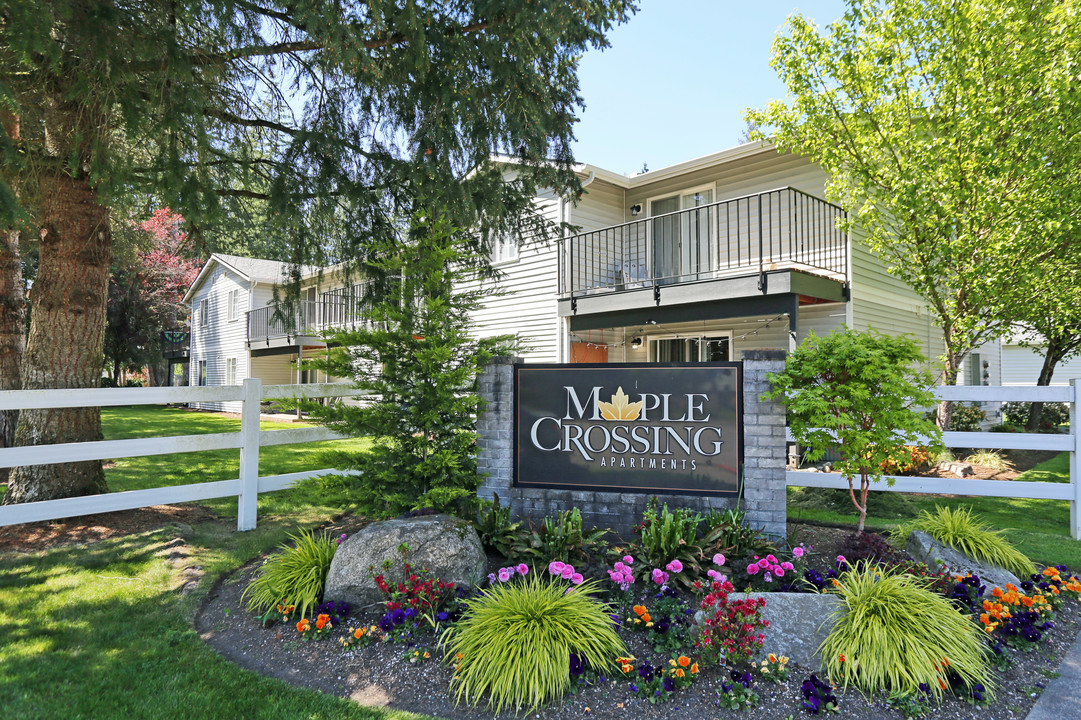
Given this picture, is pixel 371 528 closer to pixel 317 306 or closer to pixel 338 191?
pixel 338 191

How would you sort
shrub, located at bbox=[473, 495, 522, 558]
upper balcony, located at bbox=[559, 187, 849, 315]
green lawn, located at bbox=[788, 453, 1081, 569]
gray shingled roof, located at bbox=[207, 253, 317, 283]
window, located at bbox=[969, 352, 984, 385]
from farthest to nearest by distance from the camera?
gray shingled roof, located at bbox=[207, 253, 317, 283]
window, located at bbox=[969, 352, 984, 385]
upper balcony, located at bbox=[559, 187, 849, 315]
green lawn, located at bbox=[788, 453, 1081, 569]
shrub, located at bbox=[473, 495, 522, 558]

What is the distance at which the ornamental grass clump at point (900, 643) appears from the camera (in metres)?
2.97

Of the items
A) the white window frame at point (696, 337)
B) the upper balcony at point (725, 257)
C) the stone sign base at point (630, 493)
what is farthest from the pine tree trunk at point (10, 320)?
the white window frame at point (696, 337)

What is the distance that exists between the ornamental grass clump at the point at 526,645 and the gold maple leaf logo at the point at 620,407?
A: 194 centimetres

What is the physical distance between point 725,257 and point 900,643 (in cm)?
970

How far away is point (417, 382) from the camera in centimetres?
511

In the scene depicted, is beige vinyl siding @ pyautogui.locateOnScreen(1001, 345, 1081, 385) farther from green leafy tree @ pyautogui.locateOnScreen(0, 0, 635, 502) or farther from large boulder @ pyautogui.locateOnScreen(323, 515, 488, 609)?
large boulder @ pyautogui.locateOnScreen(323, 515, 488, 609)

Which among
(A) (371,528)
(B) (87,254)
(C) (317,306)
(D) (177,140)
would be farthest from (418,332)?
(C) (317,306)

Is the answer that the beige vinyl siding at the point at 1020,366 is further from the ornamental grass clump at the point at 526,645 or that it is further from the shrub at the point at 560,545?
the ornamental grass clump at the point at 526,645

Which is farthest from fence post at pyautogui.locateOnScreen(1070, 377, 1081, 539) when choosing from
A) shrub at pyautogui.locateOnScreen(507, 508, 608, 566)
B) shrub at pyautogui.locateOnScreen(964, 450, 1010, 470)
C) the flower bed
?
shrub at pyautogui.locateOnScreen(964, 450, 1010, 470)

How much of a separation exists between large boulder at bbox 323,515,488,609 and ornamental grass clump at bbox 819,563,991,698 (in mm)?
2222

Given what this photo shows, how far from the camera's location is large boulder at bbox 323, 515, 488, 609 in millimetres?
3881

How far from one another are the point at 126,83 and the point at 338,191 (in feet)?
6.38

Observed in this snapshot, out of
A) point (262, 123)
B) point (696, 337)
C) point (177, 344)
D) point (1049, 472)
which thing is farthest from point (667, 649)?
point (177, 344)
